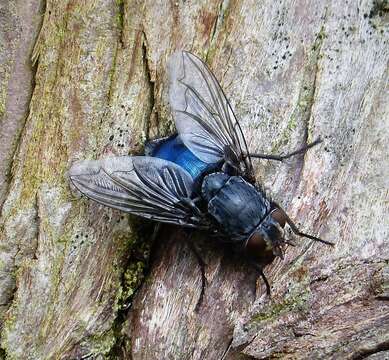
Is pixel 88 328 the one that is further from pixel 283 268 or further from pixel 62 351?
pixel 283 268

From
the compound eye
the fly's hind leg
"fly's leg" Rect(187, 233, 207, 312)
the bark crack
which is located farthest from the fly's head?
the bark crack

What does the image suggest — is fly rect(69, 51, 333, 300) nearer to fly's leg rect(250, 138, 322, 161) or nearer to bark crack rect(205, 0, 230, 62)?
fly's leg rect(250, 138, 322, 161)

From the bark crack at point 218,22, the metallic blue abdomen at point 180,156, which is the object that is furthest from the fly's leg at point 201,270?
the bark crack at point 218,22

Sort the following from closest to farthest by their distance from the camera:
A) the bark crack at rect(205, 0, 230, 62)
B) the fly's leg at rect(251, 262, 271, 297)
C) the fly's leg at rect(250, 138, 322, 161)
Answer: the fly's leg at rect(251, 262, 271, 297), the fly's leg at rect(250, 138, 322, 161), the bark crack at rect(205, 0, 230, 62)

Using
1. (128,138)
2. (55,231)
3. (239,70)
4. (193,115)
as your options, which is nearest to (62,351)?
(55,231)

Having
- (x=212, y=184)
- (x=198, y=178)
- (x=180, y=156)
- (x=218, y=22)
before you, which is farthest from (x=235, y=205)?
(x=218, y=22)

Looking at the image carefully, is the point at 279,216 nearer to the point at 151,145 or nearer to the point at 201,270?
the point at 201,270
